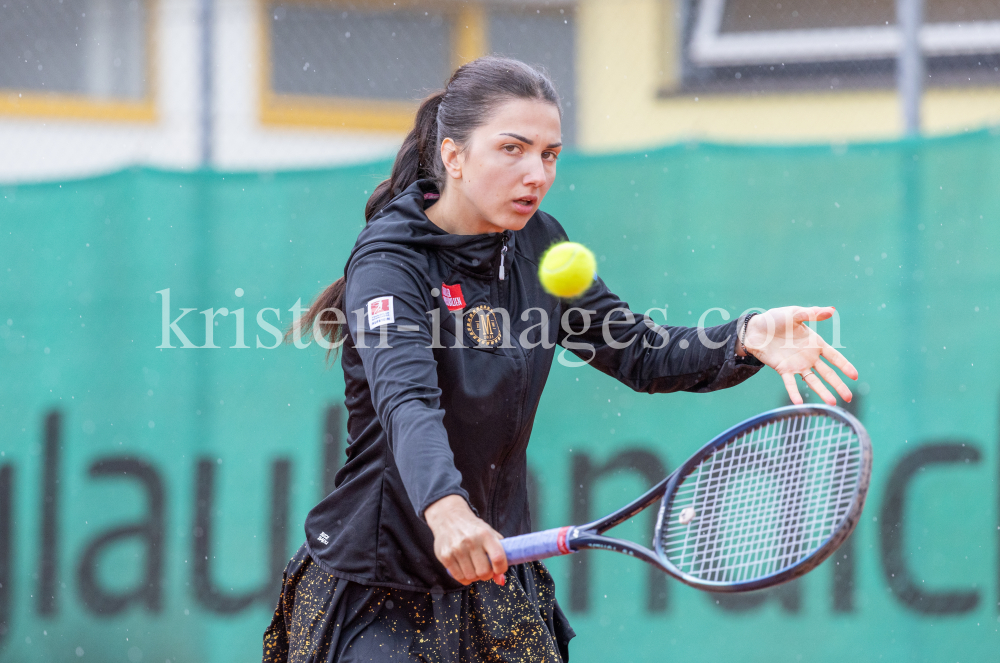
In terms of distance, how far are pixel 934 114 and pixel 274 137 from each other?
3503mm

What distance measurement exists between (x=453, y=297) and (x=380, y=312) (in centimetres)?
19

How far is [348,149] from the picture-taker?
5895 millimetres

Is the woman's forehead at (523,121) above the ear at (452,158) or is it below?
above

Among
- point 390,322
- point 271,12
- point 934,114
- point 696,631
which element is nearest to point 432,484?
point 390,322

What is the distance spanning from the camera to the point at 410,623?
195 centimetres

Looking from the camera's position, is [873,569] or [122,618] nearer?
[873,569]

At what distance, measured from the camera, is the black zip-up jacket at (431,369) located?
5.95ft

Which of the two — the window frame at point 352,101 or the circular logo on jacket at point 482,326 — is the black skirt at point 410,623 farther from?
the window frame at point 352,101

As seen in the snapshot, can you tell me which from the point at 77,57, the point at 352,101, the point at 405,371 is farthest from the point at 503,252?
the point at 77,57

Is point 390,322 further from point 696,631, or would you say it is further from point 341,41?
point 341,41

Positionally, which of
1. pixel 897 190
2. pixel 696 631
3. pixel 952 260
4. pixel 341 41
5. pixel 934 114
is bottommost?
pixel 696 631

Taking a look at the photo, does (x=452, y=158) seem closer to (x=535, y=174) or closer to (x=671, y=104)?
(x=535, y=174)

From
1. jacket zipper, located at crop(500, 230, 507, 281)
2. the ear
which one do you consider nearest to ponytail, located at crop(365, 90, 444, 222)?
the ear

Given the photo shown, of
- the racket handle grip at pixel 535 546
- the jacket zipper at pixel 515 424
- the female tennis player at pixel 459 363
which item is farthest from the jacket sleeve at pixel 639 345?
the racket handle grip at pixel 535 546
